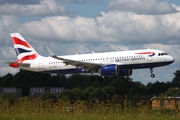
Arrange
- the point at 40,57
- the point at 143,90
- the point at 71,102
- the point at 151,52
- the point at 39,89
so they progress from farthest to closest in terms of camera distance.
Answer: the point at 143,90 → the point at 39,89 → the point at 40,57 → the point at 151,52 → the point at 71,102

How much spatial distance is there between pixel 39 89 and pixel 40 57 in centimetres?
6365

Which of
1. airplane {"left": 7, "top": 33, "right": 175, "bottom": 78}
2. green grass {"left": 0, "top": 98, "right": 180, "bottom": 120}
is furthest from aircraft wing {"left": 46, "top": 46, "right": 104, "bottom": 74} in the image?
green grass {"left": 0, "top": 98, "right": 180, "bottom": 120}

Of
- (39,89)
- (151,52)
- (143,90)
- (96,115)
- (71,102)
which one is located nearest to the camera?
(96,115)

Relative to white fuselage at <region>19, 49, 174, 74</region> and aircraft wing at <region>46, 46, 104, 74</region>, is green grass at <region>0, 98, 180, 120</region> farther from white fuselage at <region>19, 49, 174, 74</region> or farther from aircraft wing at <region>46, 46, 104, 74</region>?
aircraft wing at <region>46, 46, 104, 74</region>

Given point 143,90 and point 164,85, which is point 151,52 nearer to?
point 164,85

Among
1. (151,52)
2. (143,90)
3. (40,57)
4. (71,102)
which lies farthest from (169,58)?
(143,90)

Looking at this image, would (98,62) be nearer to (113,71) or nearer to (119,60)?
(113,71)

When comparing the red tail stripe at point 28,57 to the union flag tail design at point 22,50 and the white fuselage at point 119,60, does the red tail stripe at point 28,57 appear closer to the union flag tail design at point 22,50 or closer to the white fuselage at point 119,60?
the union flag tail design at point 22,50

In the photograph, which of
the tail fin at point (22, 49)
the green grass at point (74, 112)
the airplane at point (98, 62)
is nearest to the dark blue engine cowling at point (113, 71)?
the airplane at point (98, 62)

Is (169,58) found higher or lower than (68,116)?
higher

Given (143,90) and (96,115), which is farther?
(143,90)

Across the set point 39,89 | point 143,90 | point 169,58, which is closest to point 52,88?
point 39,89

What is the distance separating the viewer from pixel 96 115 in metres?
29.6

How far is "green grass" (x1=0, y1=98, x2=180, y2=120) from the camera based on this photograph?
2902 cm
